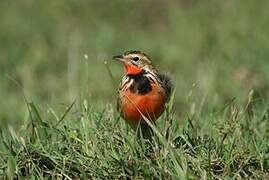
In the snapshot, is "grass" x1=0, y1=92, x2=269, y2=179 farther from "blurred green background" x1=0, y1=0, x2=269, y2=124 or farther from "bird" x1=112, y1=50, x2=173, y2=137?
"blurred green background" x1=0, y1=0, x2=269, y2=124

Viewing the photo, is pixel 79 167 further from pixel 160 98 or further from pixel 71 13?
pixel 71 13

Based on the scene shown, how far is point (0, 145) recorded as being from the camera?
6.12 meters

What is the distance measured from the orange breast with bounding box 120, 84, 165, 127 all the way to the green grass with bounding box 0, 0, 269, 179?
4.2 inches

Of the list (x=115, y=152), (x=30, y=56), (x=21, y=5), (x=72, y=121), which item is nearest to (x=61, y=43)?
(x=30, y=56)

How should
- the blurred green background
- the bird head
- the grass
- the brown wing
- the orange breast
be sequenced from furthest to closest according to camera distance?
1. the blurred green background
2. the bird head
3. the brown wing
4. the orange breast
5. the grass

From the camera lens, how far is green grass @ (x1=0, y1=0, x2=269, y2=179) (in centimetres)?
558

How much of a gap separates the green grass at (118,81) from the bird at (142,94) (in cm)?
12

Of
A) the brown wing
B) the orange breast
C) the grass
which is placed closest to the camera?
the grass

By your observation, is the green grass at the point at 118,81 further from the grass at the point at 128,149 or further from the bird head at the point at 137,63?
the bird head at the point at 137,63

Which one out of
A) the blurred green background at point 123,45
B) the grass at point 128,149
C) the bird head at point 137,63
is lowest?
the blurred green background at point 123,45

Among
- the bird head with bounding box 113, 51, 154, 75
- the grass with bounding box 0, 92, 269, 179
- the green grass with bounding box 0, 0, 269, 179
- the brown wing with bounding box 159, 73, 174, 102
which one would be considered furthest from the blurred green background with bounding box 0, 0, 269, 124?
the grass with bounding box 0, 92, 269, 179

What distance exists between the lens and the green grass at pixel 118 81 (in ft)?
18.3

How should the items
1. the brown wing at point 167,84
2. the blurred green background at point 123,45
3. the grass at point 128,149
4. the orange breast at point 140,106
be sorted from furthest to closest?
the blurred green background at point 123,45 < the brown wing at point 167,84 < the orange breast at point 140,106 < the grass at point 128,149

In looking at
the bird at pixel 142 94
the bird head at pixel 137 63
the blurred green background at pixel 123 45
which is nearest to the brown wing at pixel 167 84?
the bird at pixel 142 94
